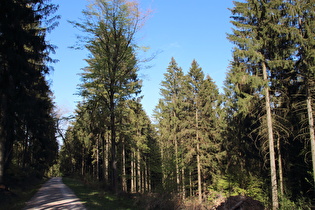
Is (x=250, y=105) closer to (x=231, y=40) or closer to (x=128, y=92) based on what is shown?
(x=231, y=40)

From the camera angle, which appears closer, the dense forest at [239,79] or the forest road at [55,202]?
the forest road at [55,202]

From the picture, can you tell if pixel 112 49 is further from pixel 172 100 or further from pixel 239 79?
pixel 172 100

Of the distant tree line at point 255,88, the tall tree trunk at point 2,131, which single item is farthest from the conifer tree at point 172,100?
the tall tree trunk at point 2,131

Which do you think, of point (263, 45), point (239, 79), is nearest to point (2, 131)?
point (239, 79)

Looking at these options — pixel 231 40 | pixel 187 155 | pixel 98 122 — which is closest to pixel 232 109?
pixel 187 155

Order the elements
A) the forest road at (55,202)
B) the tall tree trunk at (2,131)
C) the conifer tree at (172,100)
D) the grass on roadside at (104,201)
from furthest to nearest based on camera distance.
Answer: the conifer tree at (172,100) < the tall tree trunk at (2,131) < the grass on roadside at (104,201) < the forest road at (55,202)

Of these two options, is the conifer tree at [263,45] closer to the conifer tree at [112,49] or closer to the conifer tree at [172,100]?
the conifer tree at [112,49]

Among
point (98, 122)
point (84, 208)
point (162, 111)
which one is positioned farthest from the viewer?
point (162, 111)

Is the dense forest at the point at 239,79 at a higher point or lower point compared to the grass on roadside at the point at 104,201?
higher

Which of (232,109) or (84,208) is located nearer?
(84,208)

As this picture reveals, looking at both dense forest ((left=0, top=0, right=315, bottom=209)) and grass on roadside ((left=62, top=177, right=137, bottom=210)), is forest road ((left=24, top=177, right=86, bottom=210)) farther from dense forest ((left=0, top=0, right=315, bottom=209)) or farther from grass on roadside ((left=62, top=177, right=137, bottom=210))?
dense forest ((left=0, top=0, right=315, bottom=209))

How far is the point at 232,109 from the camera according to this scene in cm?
2430

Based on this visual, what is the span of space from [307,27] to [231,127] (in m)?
13.3

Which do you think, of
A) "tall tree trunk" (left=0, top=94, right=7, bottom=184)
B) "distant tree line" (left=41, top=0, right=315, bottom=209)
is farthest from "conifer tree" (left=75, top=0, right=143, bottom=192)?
"tall tree trunk" (left=0, top=94, right=7, bottom=184)
